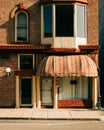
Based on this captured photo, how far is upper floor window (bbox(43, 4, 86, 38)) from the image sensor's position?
29.2 metres

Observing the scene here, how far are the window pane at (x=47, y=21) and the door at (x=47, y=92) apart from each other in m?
3.02

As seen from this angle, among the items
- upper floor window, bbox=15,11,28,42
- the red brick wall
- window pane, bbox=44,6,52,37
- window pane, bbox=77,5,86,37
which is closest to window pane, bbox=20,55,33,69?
upper floor window, bbox=15,11,28,42

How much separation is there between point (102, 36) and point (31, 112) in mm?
13269

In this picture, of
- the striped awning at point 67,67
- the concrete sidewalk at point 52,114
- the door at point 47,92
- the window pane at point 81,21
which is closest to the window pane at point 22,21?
the striped awning at point 67,67

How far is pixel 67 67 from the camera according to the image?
92.6ft

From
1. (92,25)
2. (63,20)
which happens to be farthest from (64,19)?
(92,25)

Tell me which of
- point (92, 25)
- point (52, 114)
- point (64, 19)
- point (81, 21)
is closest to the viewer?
point (52, 114)

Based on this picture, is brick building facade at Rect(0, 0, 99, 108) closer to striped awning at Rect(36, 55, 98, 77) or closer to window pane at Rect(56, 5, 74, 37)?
window pane at Rect(56, 5, 74, 37)

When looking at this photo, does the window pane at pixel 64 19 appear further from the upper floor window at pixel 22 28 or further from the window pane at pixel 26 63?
the window pane at pixel 26 63

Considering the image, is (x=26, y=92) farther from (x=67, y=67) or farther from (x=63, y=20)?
(x=63, y=20)

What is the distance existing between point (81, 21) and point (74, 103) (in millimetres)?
5315

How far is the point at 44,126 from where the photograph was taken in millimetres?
21297

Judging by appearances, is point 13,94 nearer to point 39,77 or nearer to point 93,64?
point 39,77

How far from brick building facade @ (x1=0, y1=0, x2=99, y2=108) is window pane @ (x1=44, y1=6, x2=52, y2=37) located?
0.14 meters
